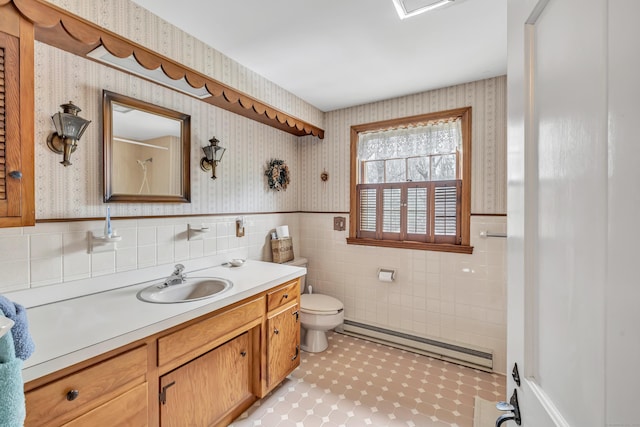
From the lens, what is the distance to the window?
95.7 inches

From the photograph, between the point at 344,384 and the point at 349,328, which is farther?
the point at 349,328

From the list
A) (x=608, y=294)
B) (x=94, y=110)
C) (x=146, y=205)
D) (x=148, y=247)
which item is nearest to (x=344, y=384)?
(x=148, y=247)

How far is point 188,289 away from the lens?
5.97 ft

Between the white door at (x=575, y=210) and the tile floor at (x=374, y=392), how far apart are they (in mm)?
1393

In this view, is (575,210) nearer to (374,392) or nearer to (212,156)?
(374,392)

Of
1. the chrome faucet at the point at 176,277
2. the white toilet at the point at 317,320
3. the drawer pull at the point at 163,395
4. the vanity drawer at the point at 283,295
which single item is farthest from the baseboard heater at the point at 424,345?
the drawer pull at the point at 163,395

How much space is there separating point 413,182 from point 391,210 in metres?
0.33

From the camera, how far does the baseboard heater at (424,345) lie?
2326 millimetres

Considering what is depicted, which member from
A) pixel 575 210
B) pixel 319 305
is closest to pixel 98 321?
pixel 575 210

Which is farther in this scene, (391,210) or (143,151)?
(391,210)

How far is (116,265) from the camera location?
165 centimetres

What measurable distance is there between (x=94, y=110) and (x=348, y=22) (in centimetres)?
147

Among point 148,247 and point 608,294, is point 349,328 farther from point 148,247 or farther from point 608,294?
point 608,294

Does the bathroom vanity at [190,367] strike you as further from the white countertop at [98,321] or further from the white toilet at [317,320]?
the white toilet at [317,320]
